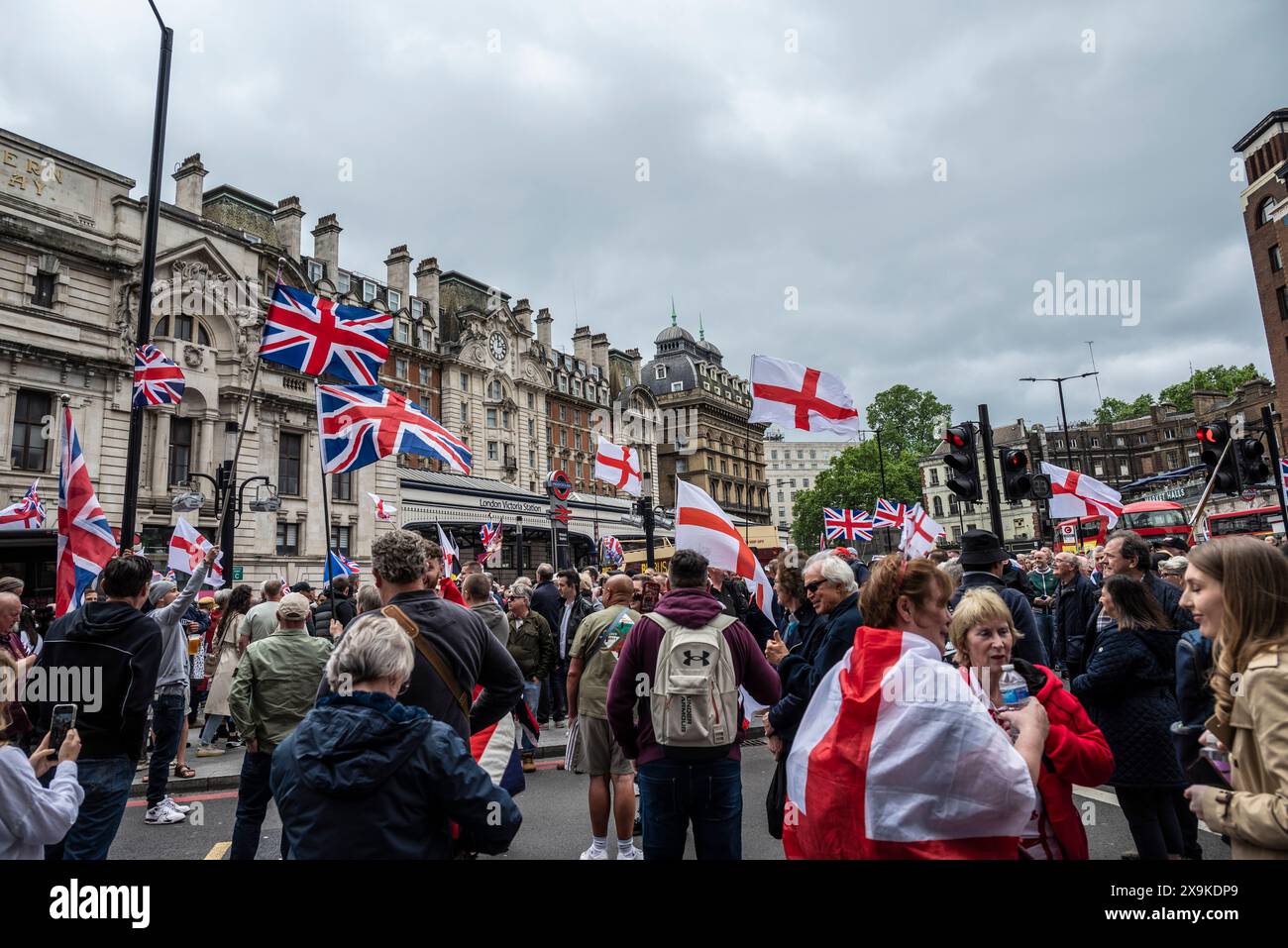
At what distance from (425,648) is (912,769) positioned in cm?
225

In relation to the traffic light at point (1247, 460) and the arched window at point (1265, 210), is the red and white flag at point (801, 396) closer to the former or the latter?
the traffic light at point (1247, 460)

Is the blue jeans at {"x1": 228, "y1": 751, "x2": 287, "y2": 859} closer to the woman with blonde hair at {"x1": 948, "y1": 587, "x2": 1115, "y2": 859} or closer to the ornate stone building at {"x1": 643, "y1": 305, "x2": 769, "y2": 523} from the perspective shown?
the woman with blonde hair at {"x1": 948, "y1": 587, "x2": 1115, "y2": 859}

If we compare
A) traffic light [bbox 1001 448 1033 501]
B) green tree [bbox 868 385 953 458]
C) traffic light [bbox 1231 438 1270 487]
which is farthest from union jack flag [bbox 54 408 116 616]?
green tree [bbox 868 385 953 458]

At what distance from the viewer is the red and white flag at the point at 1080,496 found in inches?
612

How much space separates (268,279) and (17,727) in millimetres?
37742

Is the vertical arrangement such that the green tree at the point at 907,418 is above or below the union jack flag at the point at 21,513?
above

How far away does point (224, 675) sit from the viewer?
9.45 meters

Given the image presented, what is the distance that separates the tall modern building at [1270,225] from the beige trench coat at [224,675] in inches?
1863

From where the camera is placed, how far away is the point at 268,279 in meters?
36.0

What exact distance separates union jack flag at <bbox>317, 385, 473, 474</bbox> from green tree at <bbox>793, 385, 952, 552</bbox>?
66.3 m

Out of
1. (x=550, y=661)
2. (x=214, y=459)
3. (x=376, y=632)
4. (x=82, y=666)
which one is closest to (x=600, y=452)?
(x=550, y=661)

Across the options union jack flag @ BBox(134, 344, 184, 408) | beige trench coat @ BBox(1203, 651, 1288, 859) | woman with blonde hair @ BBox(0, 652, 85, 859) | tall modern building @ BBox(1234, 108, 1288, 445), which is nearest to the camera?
beige trench coat @ BBox(1203, 651, 1288, 859)

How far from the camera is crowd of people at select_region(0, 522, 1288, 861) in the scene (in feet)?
7.82

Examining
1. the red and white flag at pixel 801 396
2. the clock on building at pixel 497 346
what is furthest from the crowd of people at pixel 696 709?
the clock on building at pixel 497 346
